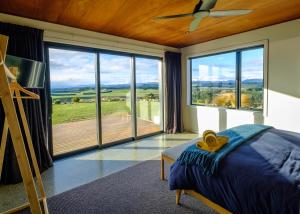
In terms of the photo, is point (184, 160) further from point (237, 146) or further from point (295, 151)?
point (295, 151)

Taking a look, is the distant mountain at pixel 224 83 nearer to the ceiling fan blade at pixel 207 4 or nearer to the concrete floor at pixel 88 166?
the concrete floor at pixel 88 166

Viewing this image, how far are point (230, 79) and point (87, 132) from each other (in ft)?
11.5

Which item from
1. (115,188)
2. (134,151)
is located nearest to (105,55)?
(134,151)

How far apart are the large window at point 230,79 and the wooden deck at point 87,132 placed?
1.92 m

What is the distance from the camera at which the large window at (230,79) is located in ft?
12.9

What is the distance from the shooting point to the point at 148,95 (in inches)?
196

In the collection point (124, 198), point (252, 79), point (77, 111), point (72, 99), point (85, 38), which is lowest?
point (124, 198)

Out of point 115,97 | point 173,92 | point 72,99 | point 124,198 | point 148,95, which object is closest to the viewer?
point 124,198

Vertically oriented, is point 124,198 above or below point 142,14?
below

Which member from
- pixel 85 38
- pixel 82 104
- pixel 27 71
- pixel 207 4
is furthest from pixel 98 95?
pixel 207 4

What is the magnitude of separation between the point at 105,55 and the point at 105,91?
78 cm

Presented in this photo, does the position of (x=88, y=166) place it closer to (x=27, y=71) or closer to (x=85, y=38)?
(x=27, y=71)

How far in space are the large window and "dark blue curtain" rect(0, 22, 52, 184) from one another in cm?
370

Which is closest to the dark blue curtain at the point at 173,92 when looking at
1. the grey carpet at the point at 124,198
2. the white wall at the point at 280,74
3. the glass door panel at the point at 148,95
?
the glass door panel at the point at 148,95
